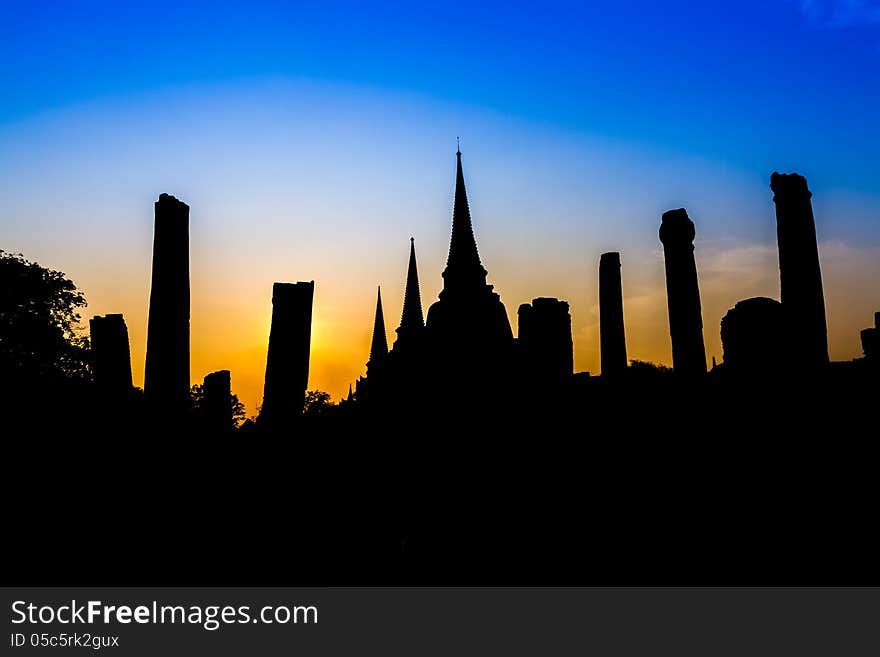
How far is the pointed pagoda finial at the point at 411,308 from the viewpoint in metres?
31.4

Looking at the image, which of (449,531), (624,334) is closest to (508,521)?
(449,531)

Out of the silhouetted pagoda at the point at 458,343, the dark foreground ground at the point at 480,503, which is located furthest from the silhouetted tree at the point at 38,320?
the dark foreground ground at the point at 480,503

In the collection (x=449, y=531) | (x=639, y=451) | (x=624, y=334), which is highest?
(x=624, y=334)

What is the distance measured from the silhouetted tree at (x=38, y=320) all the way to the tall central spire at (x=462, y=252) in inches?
492

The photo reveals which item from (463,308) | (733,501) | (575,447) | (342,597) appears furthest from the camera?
(463,308)

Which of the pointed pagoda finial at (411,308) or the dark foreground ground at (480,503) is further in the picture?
the pointed pagoda finial at (411,308)

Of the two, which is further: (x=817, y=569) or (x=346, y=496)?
(x=346, y=496)

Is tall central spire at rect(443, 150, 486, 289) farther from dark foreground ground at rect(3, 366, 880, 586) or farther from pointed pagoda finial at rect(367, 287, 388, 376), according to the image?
dark foreground ground at rect(3, 366, 880, 586)

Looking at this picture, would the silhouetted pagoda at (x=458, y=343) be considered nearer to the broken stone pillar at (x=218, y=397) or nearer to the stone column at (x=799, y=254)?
the broken stone pillar at (x=218, y=397)

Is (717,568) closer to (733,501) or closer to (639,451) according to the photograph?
(733,501)

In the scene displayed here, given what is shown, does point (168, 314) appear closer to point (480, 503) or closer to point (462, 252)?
point (480, 503)

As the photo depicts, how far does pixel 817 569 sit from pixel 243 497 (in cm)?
564

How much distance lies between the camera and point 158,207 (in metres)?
9.15

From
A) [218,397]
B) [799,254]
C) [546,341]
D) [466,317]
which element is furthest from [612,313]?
[466,317]
